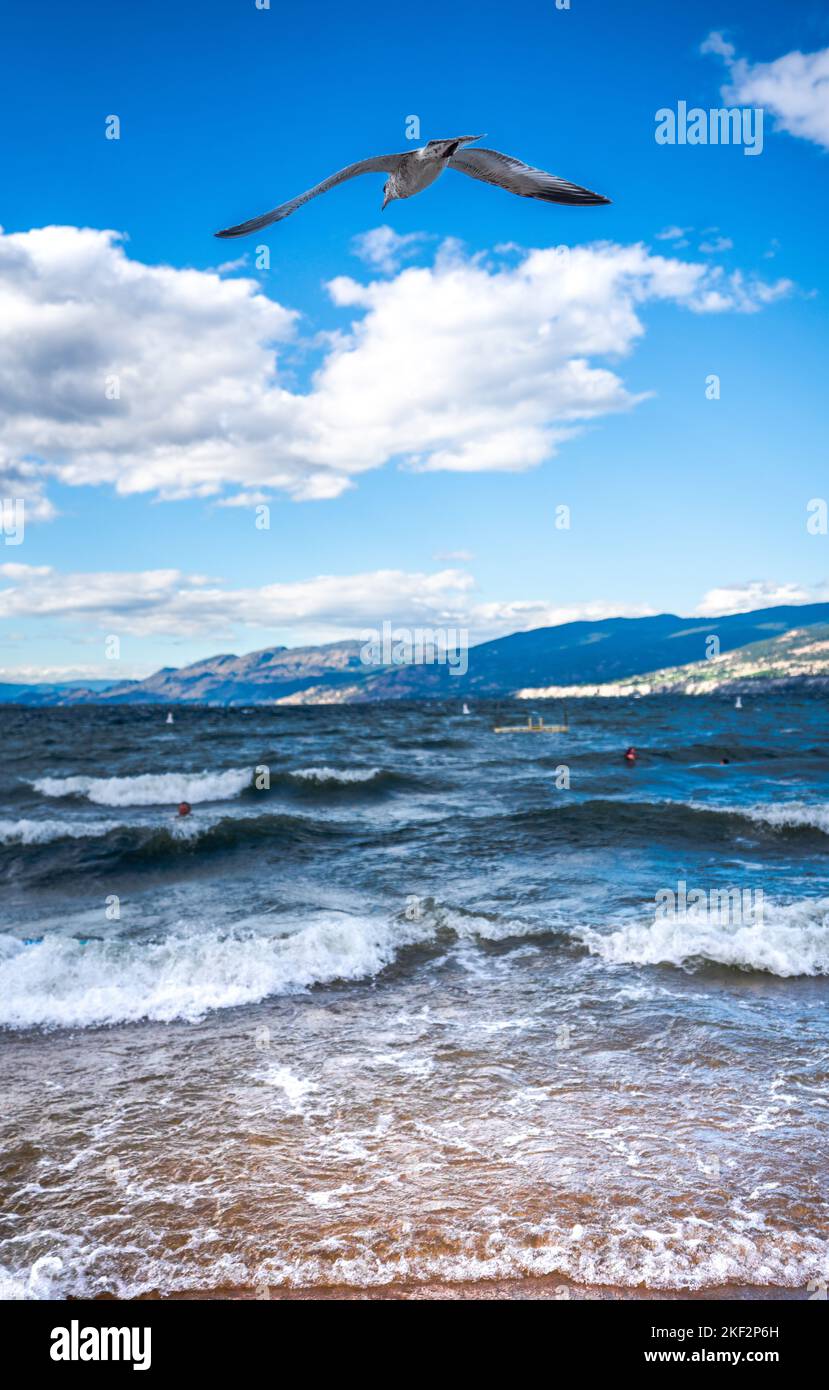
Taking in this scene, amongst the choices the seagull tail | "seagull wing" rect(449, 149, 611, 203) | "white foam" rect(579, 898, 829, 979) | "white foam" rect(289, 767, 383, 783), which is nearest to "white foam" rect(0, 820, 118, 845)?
"white foam" rect(289, 767, 383, 783)

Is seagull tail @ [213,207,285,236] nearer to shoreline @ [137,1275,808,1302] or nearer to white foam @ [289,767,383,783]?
shoreline @ [137,1275,808,1302]

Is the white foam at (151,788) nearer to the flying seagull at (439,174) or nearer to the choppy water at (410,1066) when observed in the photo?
the choppy water at (410,1066)

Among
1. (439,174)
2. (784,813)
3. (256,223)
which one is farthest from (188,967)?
(784,813)

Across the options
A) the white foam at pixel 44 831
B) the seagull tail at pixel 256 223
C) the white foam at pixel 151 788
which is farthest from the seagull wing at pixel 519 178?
the white foam at pixel 151 788

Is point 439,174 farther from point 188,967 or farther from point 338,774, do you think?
point 338,774

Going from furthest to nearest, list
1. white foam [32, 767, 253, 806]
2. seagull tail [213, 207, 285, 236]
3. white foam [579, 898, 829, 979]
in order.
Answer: white foam [32, 767, 253, 806], white foam [579, 898, 829, 979], seagull tail [213, 207, 285, 236]

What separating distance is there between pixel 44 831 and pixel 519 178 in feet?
70.8

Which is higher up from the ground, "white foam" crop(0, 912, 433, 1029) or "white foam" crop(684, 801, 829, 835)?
"white foam" crop(0, 912, 433, 1029)

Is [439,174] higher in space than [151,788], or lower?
higher

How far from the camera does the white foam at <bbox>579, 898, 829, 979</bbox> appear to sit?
10945 millimetres

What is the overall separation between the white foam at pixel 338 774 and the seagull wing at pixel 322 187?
27.1m

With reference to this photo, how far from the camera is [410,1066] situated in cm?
782

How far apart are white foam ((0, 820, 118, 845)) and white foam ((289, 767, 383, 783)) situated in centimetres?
1089

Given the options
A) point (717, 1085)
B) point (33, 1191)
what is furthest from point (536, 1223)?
point (33, 1191)
